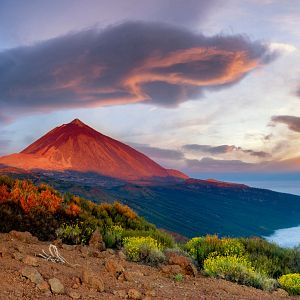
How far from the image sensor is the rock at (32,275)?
7.99 metres

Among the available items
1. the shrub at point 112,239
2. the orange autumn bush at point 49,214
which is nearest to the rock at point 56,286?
the orange autumn bush at point 49,214

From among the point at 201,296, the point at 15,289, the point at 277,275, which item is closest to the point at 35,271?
the point at 15,289

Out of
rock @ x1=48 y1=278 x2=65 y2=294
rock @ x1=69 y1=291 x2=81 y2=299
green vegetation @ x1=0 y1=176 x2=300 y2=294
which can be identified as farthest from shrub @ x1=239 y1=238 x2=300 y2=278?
rock @ x1=48 y1=278 x2=65 y2=294

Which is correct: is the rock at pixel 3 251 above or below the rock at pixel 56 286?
above

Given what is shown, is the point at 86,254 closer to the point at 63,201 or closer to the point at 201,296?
the point at 201,296

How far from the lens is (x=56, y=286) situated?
7840 mm

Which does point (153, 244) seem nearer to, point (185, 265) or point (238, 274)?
point (185, 265)

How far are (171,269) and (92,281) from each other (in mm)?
2848

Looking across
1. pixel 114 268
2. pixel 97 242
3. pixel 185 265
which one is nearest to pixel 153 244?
pixel 97 242

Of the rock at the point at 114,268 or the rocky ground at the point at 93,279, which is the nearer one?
the rocky ground at the point at 93,279

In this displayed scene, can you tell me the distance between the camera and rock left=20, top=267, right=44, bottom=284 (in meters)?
7.99

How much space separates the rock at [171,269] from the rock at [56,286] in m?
3.34

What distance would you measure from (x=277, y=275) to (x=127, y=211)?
25.3 ft

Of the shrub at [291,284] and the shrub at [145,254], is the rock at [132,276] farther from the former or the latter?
the shrub at [291,284]
